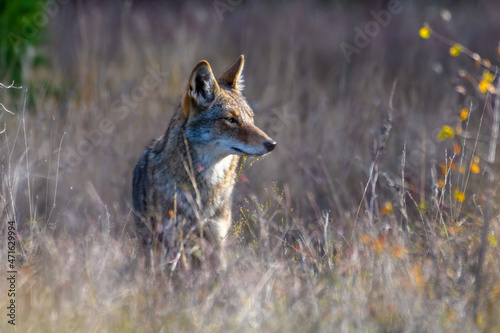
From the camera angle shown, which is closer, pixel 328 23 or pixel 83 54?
pixel 83 54

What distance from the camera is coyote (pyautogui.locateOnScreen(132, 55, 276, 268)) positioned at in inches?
203

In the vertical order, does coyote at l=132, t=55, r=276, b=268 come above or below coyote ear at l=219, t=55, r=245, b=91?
below

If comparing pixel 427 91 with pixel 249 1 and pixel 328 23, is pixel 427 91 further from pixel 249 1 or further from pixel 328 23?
pixel 249 1

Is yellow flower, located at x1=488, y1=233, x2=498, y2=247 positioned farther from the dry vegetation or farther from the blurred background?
the blurred background

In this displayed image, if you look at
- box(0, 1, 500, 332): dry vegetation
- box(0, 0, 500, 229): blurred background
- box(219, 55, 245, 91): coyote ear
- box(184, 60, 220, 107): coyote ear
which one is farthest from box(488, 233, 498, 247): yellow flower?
box(219, 55, 245, 91): coyote ear

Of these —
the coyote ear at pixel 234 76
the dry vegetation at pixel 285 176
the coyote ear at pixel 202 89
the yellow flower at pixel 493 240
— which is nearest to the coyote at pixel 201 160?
the coyote ear at pixel 202 89

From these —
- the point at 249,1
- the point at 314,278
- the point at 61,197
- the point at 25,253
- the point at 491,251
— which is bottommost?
the point at 61,197

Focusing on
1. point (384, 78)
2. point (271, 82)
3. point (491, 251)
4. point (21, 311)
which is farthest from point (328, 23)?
point (21, 311)

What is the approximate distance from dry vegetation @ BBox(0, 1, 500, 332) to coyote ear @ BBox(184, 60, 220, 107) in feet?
3.14

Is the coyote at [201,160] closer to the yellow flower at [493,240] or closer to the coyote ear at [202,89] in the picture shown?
the coyote ear at [202,89]

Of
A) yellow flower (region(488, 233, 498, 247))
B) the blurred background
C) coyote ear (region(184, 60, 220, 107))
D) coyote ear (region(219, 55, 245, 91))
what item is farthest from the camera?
the blurred background

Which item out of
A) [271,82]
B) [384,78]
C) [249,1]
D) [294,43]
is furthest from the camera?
[249,1]

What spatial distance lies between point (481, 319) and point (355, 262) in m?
0.82

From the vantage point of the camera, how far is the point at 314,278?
4195 mm
